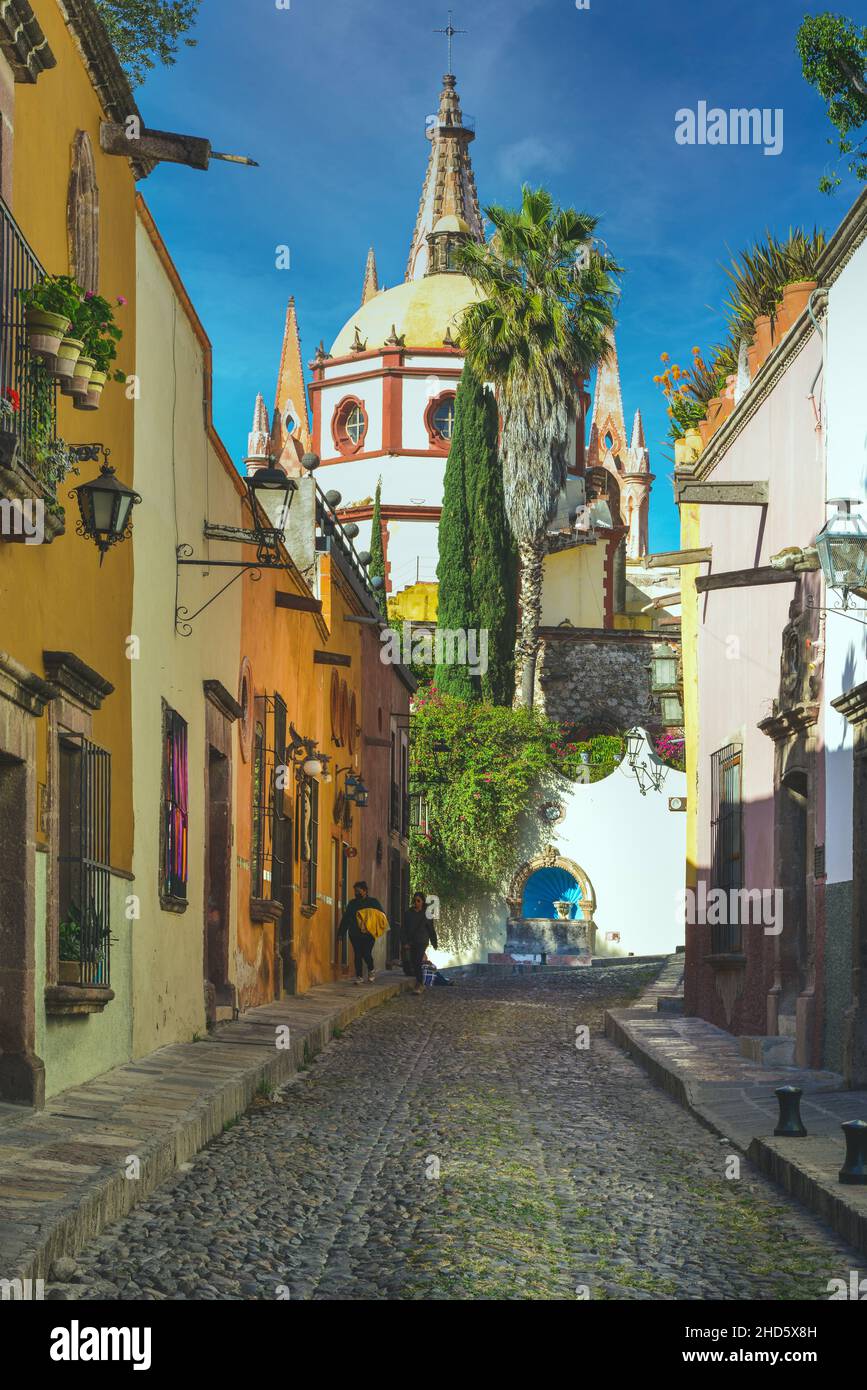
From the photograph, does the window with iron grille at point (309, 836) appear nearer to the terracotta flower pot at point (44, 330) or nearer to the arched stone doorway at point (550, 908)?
the terracotta flower pot at point (44, 330)

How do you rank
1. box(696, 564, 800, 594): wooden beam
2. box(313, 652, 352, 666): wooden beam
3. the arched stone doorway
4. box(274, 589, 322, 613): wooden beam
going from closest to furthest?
box(696, 564, 800, 594): wooden beam → box(274, 589, 322, 613): wooden beam → box(313, 652, 352, 666): wooden beam → the arched stone doorway

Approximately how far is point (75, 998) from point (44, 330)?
3.39 meters

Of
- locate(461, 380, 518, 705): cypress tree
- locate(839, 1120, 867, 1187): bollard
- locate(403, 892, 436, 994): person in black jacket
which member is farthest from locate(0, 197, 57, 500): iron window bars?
locate(461, 380, 518, 705): cypress tree

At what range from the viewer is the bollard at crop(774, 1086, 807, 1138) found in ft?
29.9

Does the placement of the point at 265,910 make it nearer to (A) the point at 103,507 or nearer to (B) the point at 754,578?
(B) the point at 754,578

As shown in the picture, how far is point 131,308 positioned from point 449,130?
65.5m

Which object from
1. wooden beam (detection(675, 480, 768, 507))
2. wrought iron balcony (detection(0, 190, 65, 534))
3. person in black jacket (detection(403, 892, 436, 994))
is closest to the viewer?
wrought iron balcony (detection(0, 190, 65, 534))

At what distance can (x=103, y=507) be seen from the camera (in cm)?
1005

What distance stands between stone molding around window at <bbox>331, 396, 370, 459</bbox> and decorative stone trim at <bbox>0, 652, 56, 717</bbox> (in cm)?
4810

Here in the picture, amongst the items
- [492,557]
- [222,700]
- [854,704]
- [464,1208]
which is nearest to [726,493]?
[854,704]

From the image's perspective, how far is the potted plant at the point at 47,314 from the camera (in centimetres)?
865

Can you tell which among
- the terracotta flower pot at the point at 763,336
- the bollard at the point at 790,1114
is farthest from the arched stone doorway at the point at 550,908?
the bollard at the point at 790,1114

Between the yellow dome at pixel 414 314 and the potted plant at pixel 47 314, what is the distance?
1910 inches

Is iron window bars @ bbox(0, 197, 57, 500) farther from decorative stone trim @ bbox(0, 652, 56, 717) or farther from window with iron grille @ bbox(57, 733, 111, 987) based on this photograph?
window with iron grille @ bbox(57, 733, 111, 987)
